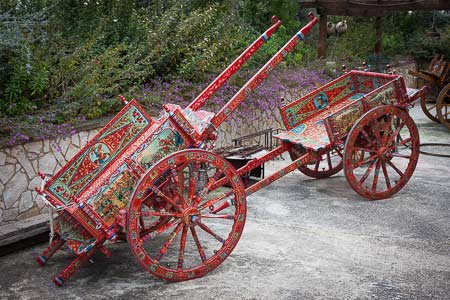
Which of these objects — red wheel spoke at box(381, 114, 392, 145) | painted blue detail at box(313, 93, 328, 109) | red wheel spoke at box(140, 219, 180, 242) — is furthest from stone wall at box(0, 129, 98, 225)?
red wheel spoke at box(381, 114, 392, 145)

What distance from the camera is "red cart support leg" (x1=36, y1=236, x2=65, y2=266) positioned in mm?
4242

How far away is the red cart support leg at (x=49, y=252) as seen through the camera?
13.9ft

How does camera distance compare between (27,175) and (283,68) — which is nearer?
(27,175)

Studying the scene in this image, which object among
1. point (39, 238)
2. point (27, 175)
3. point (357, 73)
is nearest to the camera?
point (39, 238)

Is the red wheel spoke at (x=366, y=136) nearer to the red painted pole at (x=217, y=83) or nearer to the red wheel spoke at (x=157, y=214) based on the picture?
the red painted pole at (x=217, y=83)

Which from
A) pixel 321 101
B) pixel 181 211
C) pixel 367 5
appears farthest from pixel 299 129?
pixel 367 5

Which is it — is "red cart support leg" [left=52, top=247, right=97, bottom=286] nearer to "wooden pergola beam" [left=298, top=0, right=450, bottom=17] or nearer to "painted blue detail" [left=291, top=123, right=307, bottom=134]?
"painted blue detail" [left=291, top=123, right=307, bottom=134]

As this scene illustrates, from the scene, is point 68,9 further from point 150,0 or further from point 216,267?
point 216,267

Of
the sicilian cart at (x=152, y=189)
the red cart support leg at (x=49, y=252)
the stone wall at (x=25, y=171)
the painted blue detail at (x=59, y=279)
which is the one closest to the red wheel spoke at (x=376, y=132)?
the sicilian cart at (x=152, y=189)

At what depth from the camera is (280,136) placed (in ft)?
19.6

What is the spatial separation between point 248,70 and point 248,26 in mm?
2276

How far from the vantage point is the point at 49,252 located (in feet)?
14.0

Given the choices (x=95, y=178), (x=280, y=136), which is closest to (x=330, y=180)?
(x=280, y=136)

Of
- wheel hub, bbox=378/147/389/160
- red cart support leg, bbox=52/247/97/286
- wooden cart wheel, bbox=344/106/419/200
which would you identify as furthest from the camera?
wheel hub, bbox=378/147/389/160
